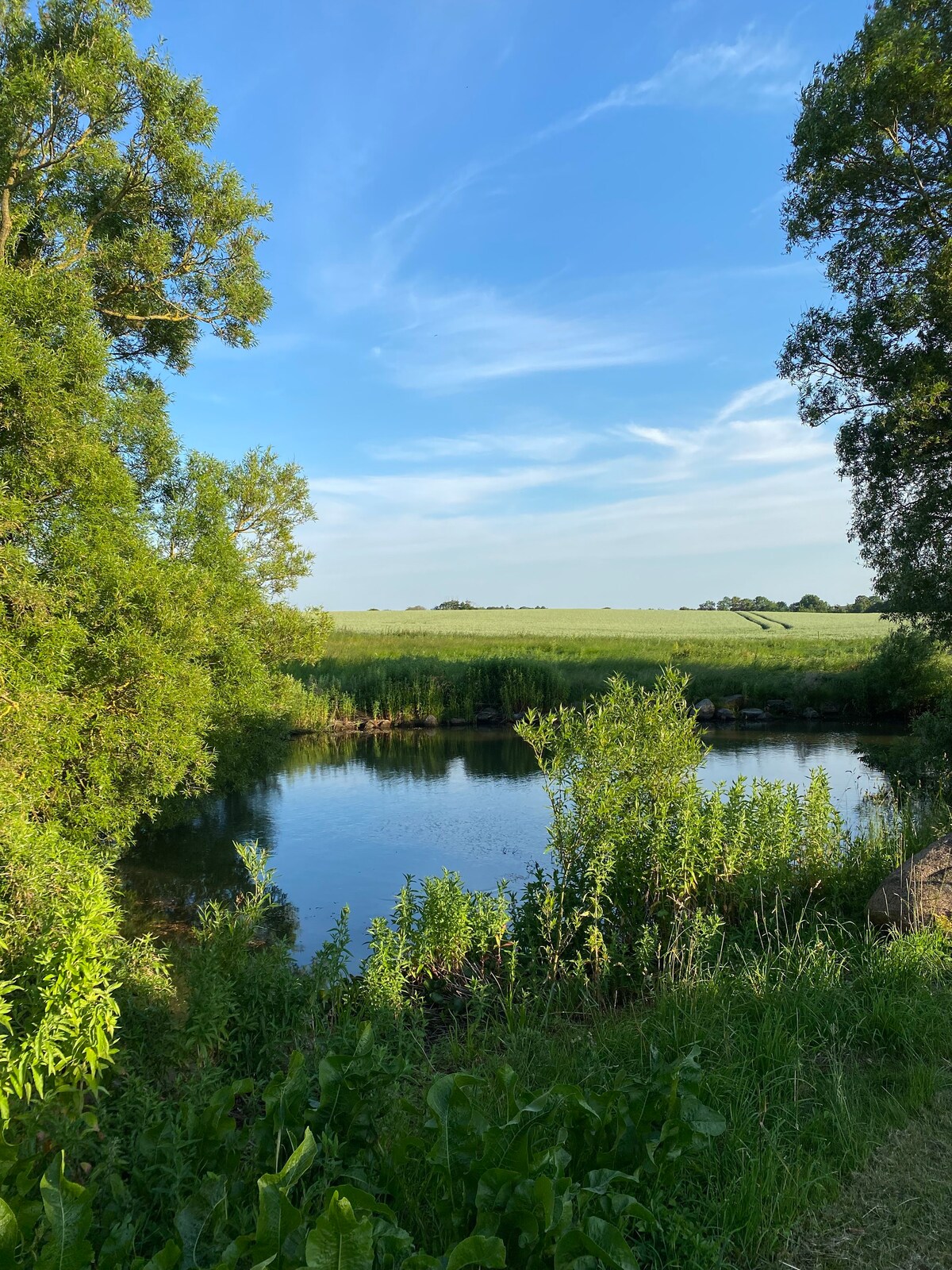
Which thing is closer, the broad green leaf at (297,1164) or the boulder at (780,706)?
the broad green leaf at (297,1164)

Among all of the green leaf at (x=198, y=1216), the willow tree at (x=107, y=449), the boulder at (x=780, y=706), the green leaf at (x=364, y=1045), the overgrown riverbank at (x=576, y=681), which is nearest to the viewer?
the green leaf at (x=198, y=1216)

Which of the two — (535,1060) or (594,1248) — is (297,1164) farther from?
(535,1060)

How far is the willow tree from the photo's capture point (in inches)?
309

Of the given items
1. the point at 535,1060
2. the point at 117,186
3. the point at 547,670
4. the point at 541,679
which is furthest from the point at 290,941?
the point at 547,670

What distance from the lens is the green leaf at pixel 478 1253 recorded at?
1846 mm

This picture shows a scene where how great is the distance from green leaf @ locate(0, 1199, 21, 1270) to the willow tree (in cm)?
564

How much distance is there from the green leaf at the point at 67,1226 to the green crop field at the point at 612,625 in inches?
1478

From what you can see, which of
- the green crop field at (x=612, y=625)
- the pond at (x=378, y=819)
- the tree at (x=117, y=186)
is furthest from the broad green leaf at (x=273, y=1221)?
the green crop field at (x=612, y=625)

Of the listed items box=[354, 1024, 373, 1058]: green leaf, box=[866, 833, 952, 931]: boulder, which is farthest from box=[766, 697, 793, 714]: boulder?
box=[354, 1024, 373, 1058]: green leaf

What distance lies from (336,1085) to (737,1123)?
1665mm

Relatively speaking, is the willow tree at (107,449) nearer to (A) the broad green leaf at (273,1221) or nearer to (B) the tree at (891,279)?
(A) the broad green leaf at (273,1221)

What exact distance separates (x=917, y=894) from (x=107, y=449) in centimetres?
864

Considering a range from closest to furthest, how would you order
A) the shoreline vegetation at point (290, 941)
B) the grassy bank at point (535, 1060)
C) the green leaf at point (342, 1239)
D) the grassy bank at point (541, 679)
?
Answer: the green leaf at point (342, 1239)
the grassy bank at point (535, 1060)
the shoreline vegetation at point (290, 941)
the grassy bank at point (541, 679)

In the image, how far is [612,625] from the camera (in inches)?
2058
